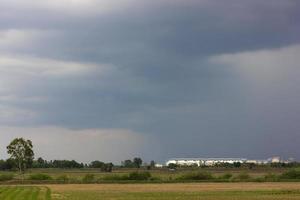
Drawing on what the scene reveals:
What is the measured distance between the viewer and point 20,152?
133875 mm

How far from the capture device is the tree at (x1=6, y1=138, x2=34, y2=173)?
133 m

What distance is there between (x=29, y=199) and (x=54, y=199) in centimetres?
234

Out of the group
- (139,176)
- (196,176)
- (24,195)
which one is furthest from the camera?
(139,176)

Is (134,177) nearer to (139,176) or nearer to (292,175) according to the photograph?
(139,176)

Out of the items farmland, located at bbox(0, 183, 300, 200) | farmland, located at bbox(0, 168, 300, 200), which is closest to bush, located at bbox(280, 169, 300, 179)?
farmland, located at bbox(0, 168, 300, 200)

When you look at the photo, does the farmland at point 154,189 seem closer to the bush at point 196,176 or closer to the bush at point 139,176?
the bush at point 196,176

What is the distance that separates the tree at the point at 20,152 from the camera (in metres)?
133

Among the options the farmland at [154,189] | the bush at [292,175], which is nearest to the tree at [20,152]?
the farmland at [154,189]

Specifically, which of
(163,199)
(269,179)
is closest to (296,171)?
(269,179)

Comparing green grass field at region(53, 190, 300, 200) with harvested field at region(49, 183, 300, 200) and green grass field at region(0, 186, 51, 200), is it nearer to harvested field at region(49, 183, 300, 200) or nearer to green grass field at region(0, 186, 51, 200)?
harvested field at region(49, 183, 300, 200)

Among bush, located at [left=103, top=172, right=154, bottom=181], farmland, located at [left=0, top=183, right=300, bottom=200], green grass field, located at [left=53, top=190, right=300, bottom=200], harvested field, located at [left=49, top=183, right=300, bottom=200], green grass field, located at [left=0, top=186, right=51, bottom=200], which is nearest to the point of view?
green grass field, located at [left=53, top=190, right=300, bottom=200]

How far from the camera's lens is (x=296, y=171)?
117438 mm

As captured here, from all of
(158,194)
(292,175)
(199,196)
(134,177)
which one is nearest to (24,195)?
(158,194)

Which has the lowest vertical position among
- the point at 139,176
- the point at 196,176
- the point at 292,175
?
the point at 292,175
